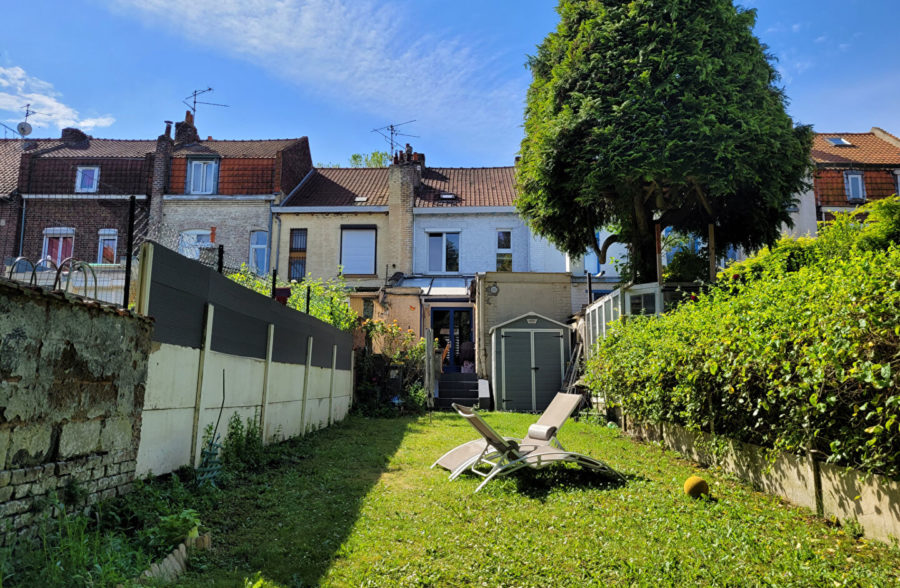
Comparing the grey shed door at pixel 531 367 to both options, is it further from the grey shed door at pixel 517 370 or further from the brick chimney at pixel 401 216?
the brick chimney at pixel 401 216

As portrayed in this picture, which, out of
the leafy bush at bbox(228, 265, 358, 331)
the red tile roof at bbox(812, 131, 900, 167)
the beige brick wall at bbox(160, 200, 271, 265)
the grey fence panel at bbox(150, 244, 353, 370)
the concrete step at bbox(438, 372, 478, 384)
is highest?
the red tile roof at bbox(812, 131, 900, 167)

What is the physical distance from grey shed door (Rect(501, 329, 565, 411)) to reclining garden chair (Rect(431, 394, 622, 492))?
8.74 metres

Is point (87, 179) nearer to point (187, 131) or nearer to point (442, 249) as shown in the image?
point (187, 131)

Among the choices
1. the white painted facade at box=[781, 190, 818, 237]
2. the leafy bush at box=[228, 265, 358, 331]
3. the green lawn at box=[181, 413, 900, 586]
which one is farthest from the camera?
the white painted facade at box=[781, 190, 818, 237]

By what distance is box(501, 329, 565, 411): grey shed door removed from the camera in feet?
54.4

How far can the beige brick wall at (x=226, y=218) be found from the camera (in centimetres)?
2302

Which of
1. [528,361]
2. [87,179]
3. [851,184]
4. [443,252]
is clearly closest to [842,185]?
[851,184]

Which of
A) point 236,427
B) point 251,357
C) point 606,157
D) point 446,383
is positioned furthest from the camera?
point 446,383

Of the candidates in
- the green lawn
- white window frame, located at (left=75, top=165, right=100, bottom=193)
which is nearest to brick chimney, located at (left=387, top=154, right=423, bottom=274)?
white window frame, located at (left=75, top=165, right=100, bottom=193)

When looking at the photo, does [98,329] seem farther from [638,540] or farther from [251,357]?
[638,540]

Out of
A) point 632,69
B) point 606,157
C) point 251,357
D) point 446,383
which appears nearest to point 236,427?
point 251,357

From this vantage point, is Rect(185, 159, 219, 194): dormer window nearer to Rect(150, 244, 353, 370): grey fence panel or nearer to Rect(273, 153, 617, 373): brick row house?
Rect(273, 153, 617, 373): brick row house

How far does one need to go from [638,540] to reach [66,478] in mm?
3933

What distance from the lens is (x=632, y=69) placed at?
1127 centimetres
